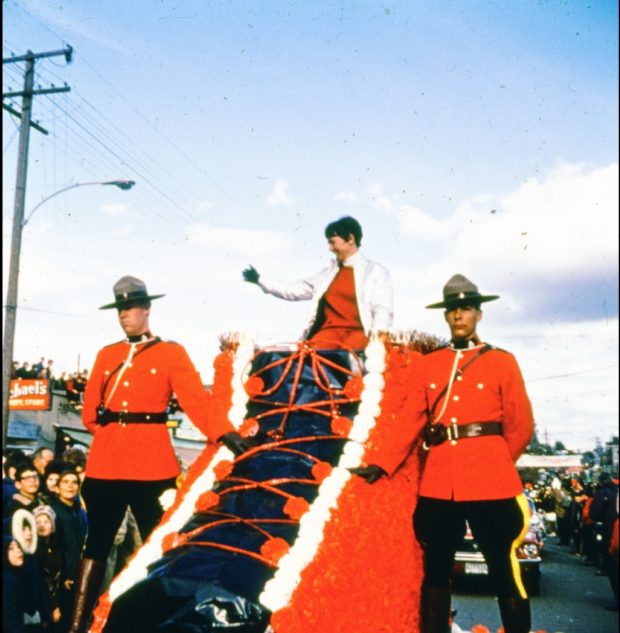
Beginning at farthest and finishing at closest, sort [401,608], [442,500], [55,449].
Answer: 1. [55,449]
2. [442,500]
3. [401,608]

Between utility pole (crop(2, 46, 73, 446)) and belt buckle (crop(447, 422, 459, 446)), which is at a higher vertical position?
utility pole (crop(2, 46, 73, 446))

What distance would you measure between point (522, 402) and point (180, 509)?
182 centimetres

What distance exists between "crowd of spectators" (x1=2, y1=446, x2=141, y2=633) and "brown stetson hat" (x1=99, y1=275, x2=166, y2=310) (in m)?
1.93

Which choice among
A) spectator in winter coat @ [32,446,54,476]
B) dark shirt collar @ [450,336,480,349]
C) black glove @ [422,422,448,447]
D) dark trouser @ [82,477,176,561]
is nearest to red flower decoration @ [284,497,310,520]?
black glove @ [422,422,448,447]

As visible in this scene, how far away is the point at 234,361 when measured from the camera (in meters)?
4.42

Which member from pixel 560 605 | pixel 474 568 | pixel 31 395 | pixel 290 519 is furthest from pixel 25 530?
pixel 31 395

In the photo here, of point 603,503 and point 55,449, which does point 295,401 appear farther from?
point 55,449

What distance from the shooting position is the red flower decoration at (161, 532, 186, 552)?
10.7 ft

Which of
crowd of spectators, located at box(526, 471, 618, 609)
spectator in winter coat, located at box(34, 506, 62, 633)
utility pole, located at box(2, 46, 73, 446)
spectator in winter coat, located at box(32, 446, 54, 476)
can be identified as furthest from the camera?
utility pole, located at box(2, 46, 73, 446)

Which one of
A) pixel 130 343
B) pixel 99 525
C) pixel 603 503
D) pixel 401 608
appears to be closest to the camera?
pixel 401 608

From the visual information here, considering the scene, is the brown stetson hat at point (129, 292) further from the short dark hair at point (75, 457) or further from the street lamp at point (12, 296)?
the street lamp at point (12, 296)

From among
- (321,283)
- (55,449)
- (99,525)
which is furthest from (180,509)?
(55,449)

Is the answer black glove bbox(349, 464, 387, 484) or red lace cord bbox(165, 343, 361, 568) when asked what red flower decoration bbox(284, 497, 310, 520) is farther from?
black glove bbox(349, 464, 387, 484)

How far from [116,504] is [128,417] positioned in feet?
1.57
